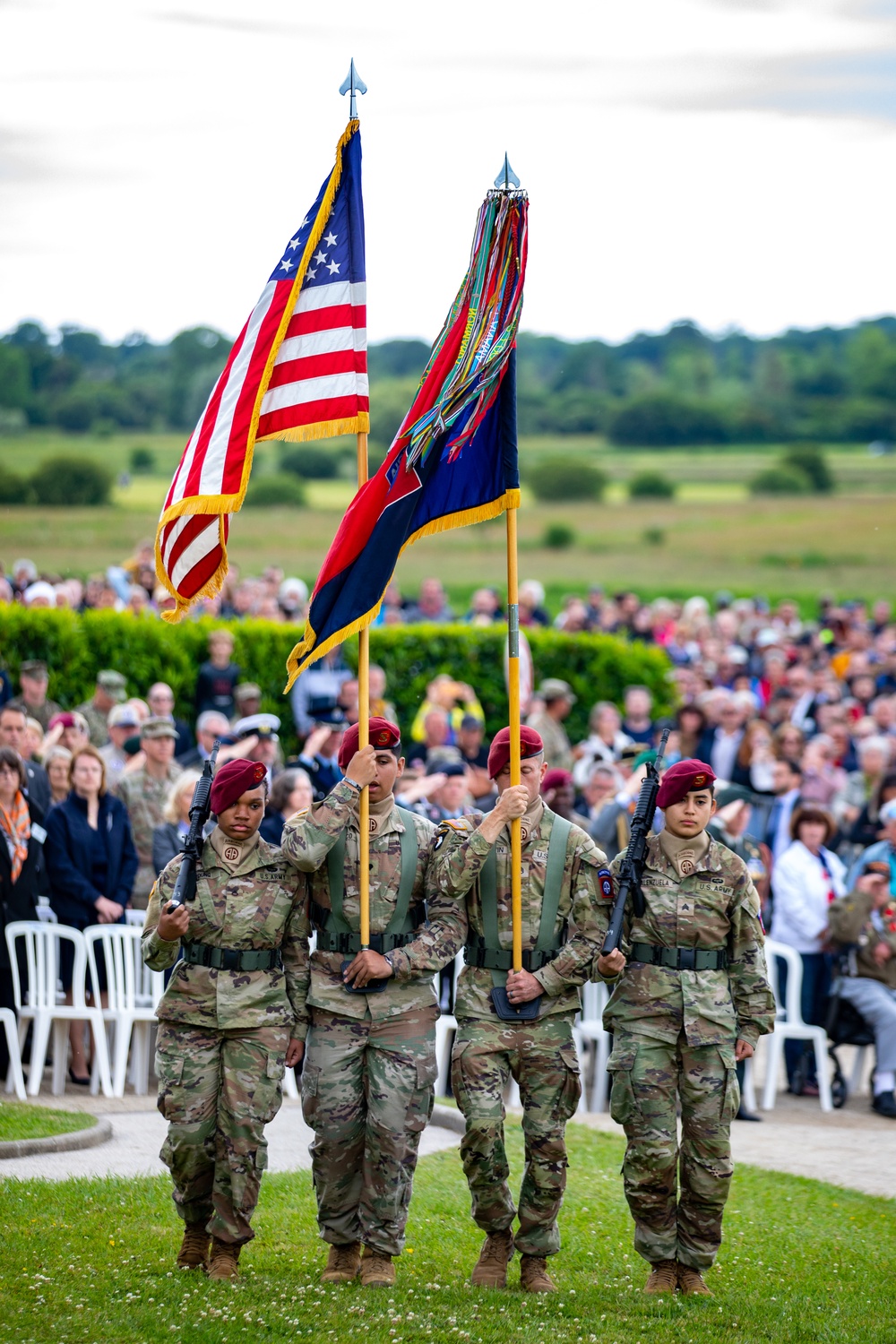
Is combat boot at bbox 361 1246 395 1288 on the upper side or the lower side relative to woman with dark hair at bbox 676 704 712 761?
lower

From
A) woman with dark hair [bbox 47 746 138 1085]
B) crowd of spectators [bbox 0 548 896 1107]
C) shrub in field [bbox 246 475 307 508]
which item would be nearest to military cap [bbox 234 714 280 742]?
crowd of spectators [bbox 0 548 896 1107]

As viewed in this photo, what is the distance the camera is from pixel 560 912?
24.2 feet

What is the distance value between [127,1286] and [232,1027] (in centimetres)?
109

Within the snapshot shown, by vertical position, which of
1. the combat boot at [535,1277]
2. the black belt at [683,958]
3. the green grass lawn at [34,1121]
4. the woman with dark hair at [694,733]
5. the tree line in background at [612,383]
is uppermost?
the tree line in background at [612,383]

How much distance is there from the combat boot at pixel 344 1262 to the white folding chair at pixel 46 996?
361 cm

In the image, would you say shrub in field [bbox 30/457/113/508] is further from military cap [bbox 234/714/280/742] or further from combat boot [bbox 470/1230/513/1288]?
combat boot [bbox 470/1230/513/1288]

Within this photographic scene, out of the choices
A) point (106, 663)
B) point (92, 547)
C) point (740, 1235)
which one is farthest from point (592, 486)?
point (740, 1235)

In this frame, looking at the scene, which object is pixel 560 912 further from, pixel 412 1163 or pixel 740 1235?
pixel 740 1235

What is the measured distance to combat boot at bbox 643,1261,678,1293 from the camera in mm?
7156

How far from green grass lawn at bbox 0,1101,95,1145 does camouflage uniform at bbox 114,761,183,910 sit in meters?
1.94

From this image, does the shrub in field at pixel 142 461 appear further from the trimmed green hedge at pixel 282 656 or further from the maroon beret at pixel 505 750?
the maroon beret at pixel 505 750

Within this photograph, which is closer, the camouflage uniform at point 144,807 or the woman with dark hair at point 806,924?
the camouflage uniform at point 144,807

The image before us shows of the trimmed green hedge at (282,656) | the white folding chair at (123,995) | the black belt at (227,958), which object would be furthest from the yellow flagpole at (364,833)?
the trimmed green hedge at (282,656)

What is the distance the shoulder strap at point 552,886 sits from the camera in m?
7.34
